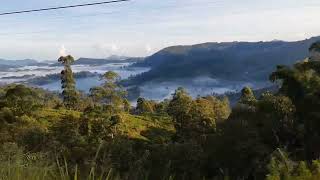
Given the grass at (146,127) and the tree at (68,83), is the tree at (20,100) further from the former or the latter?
the tree at (68,83)

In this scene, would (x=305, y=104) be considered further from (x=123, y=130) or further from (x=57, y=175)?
(x=57, y=175)

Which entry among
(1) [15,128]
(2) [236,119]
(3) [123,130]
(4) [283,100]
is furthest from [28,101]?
(4) [283,100]

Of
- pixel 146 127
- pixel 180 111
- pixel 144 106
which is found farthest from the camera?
pixel 144 106

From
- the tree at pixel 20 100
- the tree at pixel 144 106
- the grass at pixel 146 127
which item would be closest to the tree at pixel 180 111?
the grass at pixel 146 127

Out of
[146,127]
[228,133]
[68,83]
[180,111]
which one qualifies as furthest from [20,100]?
[228,133]

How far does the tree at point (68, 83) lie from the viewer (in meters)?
63.4

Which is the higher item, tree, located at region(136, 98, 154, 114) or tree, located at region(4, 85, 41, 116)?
tree, located at region(4, 85, 41, 116)

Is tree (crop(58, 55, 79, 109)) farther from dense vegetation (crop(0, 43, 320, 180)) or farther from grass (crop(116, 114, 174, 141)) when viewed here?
dense vegetation (crop(0, 43, 320, 180))

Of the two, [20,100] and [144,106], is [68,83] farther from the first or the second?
[144,106]

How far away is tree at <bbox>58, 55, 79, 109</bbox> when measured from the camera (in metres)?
63.4

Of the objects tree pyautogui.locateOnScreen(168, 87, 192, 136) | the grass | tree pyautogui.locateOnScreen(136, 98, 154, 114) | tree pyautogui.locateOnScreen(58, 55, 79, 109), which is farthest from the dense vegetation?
tree pyautogui.locateOnScreen(136, 98, 154, 114)

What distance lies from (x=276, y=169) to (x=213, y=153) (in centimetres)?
2731

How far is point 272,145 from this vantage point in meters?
28.6

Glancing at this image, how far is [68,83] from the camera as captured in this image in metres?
64.9
